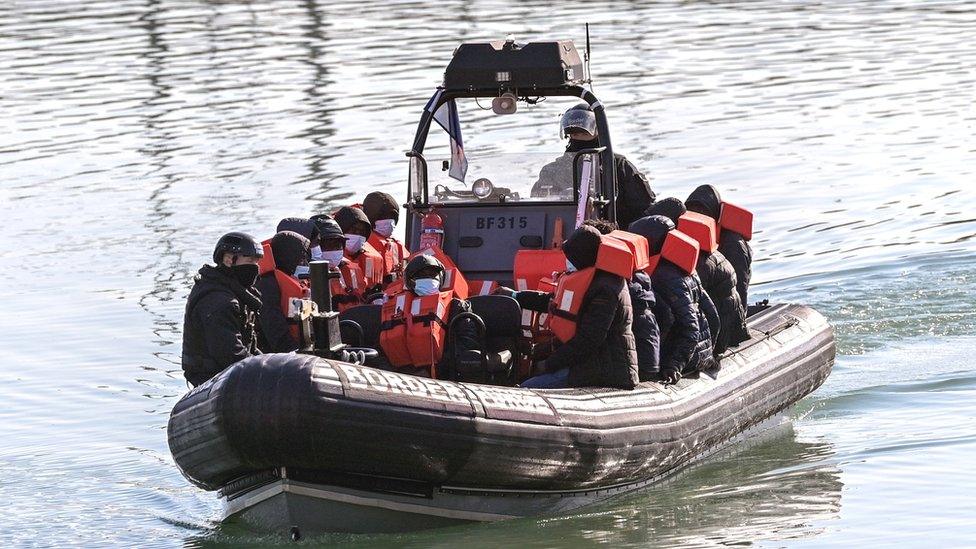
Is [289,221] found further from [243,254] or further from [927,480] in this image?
[927,480]

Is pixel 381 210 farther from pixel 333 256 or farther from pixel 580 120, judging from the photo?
pixel 580 120

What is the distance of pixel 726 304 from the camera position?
29.9ft

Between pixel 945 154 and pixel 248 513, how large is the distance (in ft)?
41.3

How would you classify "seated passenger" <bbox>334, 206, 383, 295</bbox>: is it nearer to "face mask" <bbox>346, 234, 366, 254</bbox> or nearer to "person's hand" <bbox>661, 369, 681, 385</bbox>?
"face mask" <bbox>346, 234, 366, 254</bbox>

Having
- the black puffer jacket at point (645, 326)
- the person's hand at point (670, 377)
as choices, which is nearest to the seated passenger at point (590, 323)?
the black puffer jacket at point (645, 326)

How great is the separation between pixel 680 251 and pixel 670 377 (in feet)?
2.12

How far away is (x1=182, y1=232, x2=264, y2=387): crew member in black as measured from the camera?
25.1 ft

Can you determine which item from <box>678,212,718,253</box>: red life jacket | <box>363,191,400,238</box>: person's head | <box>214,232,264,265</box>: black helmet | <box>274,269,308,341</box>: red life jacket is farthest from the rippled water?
<box>363,191,400,238</box>: person's head

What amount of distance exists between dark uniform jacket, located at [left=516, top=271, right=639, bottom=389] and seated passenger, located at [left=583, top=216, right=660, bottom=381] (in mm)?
129

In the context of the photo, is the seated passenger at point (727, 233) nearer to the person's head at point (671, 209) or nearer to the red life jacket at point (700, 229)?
the person's head at point (671, 209)

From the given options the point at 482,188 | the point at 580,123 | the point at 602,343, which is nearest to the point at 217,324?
the point at 602,343

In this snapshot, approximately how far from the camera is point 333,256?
30.5ft

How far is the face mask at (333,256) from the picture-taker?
9.24 metres

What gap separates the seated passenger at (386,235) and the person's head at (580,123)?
1.23m
